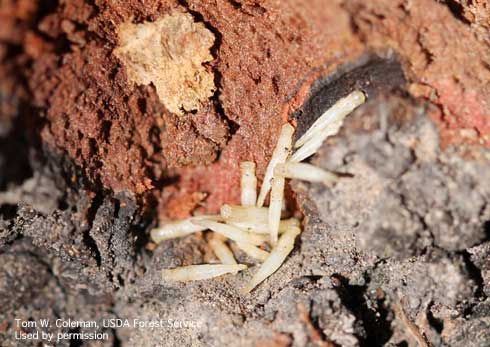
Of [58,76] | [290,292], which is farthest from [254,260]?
[58,76]

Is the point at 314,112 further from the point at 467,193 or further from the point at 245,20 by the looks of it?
the point at 467,193

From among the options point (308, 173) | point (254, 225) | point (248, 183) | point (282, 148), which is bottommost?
point (254, 225)

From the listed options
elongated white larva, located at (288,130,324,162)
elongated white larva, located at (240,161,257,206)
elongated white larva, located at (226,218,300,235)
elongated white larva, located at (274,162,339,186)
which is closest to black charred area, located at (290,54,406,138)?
elongated white larva, located at (288,130,324,162)

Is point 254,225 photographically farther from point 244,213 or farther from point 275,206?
point 275,206

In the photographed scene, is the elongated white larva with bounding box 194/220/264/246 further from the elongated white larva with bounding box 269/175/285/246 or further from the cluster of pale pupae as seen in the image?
the elongated white larva with bounding box 269/175/285/246

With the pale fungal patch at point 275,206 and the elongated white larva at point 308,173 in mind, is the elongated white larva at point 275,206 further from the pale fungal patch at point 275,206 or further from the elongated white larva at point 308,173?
the elongated white larva at point 308,173

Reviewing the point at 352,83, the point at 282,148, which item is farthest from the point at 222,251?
the point at 352,83
